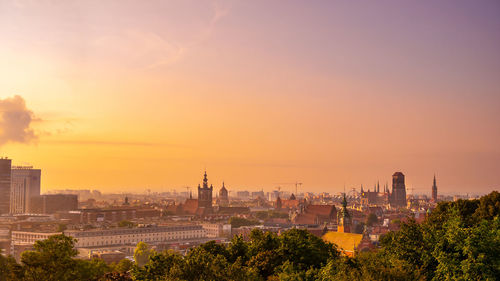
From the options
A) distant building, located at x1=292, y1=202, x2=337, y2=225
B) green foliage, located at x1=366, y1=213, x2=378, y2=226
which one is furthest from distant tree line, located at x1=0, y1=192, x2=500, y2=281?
green foliage, located at x1=366, y1=213, x2=378, y2=226

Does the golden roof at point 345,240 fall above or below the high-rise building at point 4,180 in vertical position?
below

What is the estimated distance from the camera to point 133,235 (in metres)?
142

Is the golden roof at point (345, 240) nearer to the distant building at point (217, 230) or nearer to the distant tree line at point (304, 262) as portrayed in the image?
the distant tree line at point (304, 262)

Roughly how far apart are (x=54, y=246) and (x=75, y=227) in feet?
430

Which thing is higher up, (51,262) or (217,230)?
(51,262)

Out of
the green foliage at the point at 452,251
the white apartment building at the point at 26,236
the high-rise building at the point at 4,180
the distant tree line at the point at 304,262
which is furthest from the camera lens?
the high-rise building at the point at 4,180

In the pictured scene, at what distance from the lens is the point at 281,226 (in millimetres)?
164875

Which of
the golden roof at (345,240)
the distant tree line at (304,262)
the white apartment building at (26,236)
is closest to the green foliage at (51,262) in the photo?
the distant tree line at (304,262)

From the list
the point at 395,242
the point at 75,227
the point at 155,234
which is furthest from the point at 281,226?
the point at 395,242

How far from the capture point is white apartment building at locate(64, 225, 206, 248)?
13112cm

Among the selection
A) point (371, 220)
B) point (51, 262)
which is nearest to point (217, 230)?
point (371, 220)

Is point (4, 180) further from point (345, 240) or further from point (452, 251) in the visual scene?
point (452, 251)

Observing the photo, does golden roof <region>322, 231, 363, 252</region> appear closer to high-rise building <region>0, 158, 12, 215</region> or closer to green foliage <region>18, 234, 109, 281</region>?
green foliage <region>18, 234, 109, 281</region>

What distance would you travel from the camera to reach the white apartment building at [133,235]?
430ft
